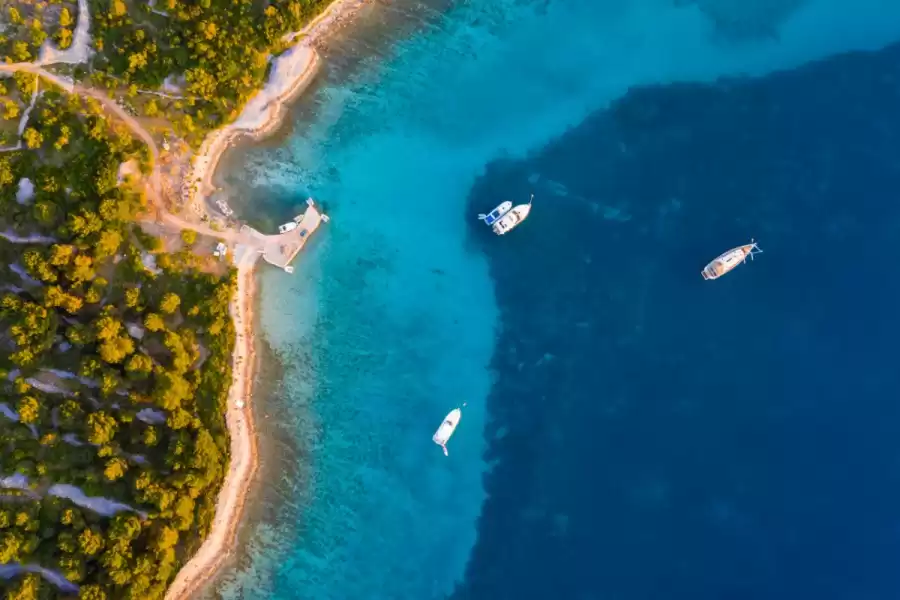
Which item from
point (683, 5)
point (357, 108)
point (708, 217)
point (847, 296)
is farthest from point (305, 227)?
point (847, 296)

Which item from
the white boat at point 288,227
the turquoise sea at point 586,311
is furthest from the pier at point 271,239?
the turquoise sea at point 586,311

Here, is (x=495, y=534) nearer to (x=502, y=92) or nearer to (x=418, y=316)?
(x=418, y=316)

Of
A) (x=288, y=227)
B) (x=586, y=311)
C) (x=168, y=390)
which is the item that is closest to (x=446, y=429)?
(x=586, y=311)

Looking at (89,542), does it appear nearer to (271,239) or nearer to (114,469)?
(114,469)

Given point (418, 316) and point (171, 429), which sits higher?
point (418, 316)

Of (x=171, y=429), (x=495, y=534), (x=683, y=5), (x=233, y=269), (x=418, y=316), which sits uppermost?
(x=683, y=5)

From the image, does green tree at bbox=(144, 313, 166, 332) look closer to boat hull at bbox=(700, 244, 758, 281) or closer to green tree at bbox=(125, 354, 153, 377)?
green tree at bbox=(125, 354, 153, 377)
